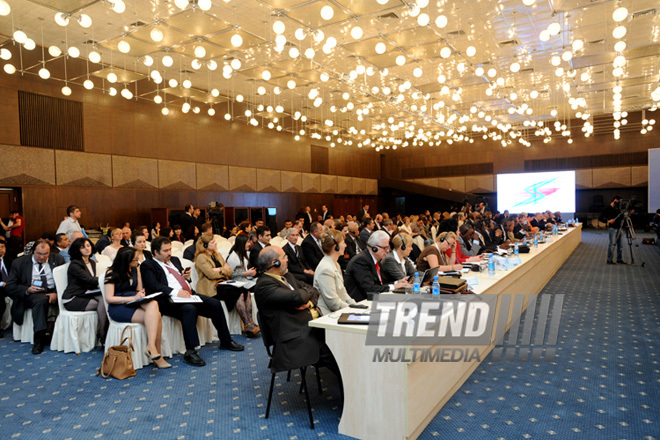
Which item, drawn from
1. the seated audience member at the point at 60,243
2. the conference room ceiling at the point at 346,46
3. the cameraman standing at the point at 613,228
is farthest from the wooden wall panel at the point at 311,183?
the seated audience member at the point at 60,243

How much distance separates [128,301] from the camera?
13.9 ft

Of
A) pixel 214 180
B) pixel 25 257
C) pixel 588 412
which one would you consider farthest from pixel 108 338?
pixel 214 180

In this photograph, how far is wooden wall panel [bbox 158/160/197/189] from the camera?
12.9 m

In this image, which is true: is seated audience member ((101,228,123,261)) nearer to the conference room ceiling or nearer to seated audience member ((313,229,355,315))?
the conference room ceiling

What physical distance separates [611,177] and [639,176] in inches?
41.2

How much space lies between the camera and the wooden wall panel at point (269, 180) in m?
16.1

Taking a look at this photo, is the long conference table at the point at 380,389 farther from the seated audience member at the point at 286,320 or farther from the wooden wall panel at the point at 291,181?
the wooden wall panel at the point at 291,181

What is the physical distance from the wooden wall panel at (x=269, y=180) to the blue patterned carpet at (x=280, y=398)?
1150 centimetres

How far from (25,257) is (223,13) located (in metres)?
5.29

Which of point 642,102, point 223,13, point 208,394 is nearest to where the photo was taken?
point 208,394

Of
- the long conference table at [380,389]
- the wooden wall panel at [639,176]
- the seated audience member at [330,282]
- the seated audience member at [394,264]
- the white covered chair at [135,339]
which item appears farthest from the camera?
the wooden wall panel at [639,176]

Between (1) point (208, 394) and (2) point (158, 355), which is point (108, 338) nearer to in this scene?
(2) point (158, 355)

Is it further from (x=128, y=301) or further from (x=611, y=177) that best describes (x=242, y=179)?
(x=611, y=177)

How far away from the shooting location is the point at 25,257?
203 inches
